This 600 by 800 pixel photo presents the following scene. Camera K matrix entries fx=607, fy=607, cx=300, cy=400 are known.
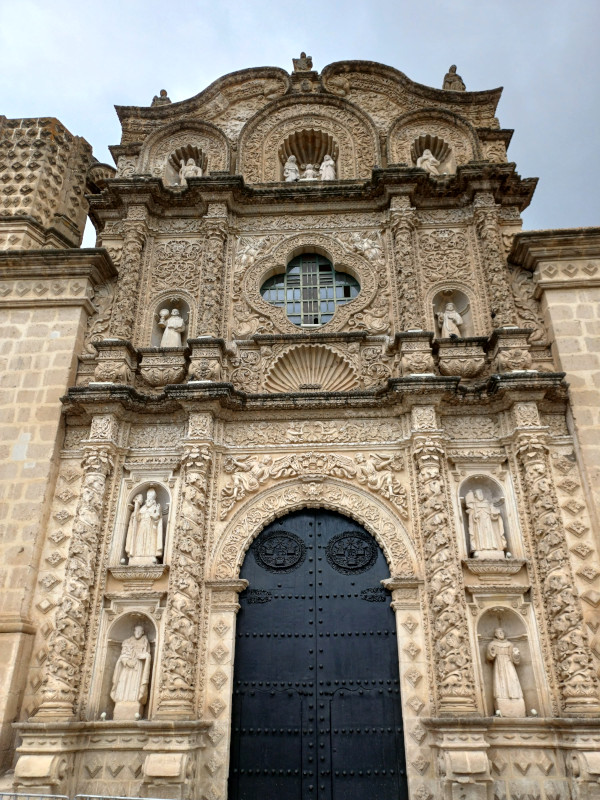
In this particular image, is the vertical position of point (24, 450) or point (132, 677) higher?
point (24, 450)

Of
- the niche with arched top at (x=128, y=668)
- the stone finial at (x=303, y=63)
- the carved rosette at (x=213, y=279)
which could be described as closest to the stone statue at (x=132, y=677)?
the niche with arched top at (x=128, y=668)

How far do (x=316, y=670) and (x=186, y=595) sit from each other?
6.62ft

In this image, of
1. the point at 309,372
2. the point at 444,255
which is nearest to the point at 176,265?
the point at 309,372

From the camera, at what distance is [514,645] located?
812cm

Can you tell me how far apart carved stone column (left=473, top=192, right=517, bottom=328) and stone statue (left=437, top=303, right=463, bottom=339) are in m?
0.64

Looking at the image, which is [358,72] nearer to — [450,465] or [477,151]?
[477,151]

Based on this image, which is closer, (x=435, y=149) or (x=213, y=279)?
(x=213, y=279)

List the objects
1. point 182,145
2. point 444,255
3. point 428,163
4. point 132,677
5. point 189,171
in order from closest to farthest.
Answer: point 132,677 < point 444,255 < point 428,163 < point 189,171 < point 182,145

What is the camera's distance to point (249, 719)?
7969 millimetres

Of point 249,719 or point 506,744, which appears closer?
point 506,744

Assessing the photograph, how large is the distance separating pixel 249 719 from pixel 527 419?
5712 mm

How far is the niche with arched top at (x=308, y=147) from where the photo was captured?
1273 centimetres

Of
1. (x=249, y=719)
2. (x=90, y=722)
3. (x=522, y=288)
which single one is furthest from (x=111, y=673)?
(x=522, y=288)

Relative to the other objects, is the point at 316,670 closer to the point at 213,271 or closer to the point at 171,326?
the point at 171,326
